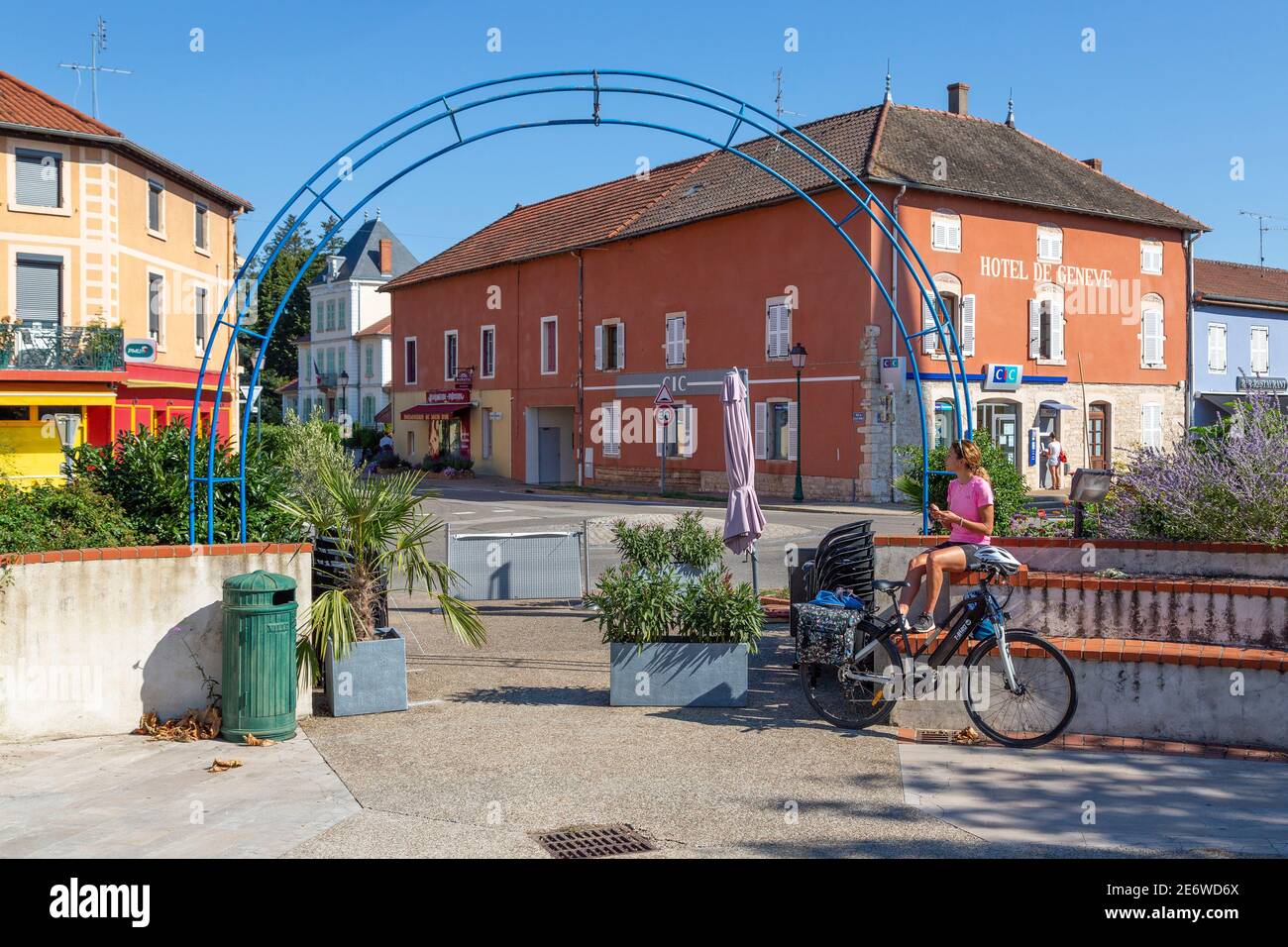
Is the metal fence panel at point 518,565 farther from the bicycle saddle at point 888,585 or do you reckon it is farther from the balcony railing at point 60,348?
the balcony railing at point 60,348

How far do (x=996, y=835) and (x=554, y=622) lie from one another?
7371mm

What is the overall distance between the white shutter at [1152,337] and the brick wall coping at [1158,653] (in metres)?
Result: 31.4

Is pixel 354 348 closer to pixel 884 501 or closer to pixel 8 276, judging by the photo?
pixel 8 276

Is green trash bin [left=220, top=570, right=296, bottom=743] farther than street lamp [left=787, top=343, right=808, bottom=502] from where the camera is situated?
No

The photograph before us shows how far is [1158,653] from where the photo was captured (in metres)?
7.49

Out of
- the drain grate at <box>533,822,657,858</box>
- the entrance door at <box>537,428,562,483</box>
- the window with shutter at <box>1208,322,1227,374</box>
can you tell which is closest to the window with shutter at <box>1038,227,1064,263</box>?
the window with shutter at <box>1208,322,1227,374</box>

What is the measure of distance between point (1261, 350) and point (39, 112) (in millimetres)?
39312

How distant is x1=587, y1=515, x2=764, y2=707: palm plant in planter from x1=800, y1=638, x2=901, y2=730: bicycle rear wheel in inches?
21.3

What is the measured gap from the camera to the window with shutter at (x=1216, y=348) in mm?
40938

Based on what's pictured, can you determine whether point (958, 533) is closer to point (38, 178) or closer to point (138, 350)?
point (138, 350)

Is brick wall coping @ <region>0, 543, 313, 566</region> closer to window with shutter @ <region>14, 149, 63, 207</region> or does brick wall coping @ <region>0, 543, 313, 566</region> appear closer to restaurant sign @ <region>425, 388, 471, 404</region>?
window with shutter @ <region>14, 149, 63, 207</region>

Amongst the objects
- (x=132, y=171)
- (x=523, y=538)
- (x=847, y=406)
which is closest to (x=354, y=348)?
(x=132, y=171)

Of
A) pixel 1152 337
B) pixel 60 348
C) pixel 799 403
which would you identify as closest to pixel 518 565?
pixel 799 403

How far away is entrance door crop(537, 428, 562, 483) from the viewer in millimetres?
43175
